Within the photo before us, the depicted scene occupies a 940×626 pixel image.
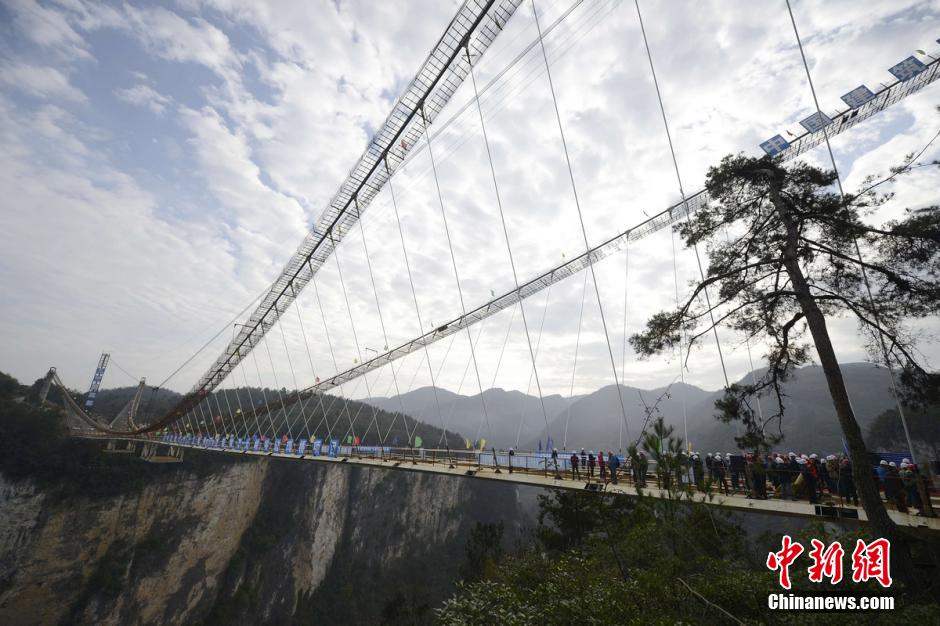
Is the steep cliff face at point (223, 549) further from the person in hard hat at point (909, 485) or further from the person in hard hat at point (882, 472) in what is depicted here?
the person in hard hat at point (909, 485)

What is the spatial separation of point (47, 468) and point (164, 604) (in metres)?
15.9

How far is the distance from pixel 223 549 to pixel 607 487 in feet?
153

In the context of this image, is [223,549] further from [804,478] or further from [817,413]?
[817,413]

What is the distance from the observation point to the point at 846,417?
24.5ft

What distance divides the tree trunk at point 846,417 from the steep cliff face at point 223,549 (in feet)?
134

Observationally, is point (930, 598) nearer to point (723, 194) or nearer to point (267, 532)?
point (723, 194)

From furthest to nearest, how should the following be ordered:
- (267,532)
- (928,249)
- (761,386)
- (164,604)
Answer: (267,532)
(164,604)
(761,386)
(928,249)

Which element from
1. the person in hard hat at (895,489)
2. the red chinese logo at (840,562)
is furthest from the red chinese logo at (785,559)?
the person in hard hat at (895,489)

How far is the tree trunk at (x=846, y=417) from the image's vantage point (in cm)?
653

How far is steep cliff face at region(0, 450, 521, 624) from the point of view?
28.6m

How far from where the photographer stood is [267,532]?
45.8 m

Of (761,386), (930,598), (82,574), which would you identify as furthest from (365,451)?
(82,574)

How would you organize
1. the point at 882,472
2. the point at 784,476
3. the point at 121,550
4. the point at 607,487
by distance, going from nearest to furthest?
the point at 882,472
the point at 784,476
the point at 607,487
the point at 121,550

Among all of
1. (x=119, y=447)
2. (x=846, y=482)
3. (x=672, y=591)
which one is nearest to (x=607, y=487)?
(x=672, y=591)
